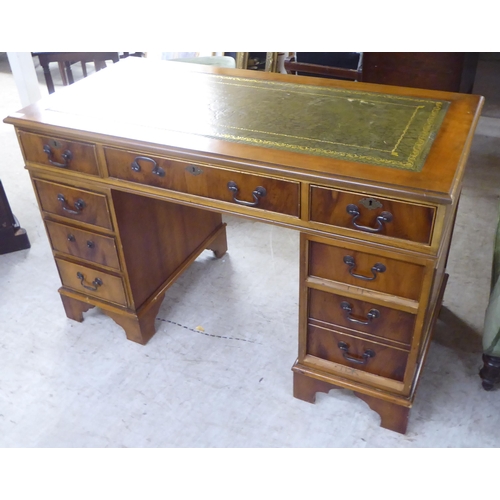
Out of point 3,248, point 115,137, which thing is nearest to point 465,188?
point 115,137

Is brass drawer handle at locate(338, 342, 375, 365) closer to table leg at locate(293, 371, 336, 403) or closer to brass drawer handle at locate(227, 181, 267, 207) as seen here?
table leg at locate(293, 371, 336, 403)

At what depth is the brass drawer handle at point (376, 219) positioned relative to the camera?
1230 millimetres

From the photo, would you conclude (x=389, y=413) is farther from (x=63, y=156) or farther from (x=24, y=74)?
A: (x=24, y=74)

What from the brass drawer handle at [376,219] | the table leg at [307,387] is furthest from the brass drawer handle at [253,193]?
the table leg at [307,387]

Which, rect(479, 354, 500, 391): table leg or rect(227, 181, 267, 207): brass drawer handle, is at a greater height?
rect(227, 181, 267, 207): brass drawer handle

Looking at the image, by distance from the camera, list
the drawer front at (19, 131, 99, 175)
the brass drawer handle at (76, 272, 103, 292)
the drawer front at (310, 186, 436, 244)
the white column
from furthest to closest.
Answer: the white column, the brass drawer handle at (76, 272, 103, 292), the drawer front at (19, 131, 99, 175), the drawer front at (310, 186, 436, 244)

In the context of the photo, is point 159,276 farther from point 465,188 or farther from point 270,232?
point 465,188

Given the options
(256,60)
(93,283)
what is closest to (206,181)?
(93,283)

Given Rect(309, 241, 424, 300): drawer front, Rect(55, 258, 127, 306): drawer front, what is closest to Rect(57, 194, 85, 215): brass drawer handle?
Rect(55, 258, 127, 306): drawer front

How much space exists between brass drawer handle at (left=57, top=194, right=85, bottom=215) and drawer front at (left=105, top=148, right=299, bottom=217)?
0.21 meters

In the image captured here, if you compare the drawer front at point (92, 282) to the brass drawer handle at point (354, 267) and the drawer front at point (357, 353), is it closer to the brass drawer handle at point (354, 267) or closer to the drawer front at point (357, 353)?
the drawer front at point (357, 353)

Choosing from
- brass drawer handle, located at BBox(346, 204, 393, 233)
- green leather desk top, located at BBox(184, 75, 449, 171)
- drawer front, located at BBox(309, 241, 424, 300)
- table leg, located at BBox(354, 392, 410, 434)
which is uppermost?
green leather desk top, located at BBox(184, 75, 449, 171)

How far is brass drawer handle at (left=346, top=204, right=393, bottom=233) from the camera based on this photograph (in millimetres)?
1230

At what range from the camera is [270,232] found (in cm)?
257
